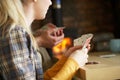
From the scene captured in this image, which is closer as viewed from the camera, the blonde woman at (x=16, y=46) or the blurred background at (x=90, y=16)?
the blonde woman at (x=16, y=46)

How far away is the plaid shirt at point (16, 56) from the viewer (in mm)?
940

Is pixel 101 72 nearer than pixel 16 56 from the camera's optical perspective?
No

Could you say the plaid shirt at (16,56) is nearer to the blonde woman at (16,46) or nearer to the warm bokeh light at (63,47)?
the blonde woman at (16,46)

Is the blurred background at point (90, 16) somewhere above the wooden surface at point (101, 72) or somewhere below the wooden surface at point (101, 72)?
above

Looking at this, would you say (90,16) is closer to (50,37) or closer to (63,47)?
(63,47)

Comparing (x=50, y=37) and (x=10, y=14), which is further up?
(x=10, y=14)

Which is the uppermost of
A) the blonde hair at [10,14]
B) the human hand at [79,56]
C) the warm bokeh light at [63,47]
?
the blonde hair at [10,14]

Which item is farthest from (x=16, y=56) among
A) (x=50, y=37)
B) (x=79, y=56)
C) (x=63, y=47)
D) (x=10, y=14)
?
(x=63, y=47)

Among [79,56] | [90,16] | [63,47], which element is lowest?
[63,47]

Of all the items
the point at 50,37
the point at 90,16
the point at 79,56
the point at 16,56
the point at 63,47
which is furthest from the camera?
the point at 90,16

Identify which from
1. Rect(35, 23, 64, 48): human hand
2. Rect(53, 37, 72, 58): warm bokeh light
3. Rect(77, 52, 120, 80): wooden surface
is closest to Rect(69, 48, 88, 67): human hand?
Rect(77, 52, 120, 80): wooden surface

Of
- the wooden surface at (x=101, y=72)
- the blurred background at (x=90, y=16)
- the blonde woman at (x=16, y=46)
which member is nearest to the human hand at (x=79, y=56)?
the wooden surface at (x=101, y=72)

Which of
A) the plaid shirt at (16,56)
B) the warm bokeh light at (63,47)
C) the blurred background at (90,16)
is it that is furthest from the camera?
the blurred background at (90,16)

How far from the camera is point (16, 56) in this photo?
37.3 inches
